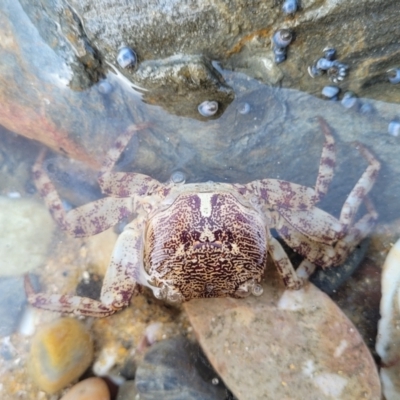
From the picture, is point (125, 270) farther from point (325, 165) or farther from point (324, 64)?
point (324, 64)

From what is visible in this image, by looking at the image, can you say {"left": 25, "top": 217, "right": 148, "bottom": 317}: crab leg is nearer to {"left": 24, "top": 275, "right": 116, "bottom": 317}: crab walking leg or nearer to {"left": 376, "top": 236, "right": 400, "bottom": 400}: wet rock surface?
{"left": 24, "top": 275, "right": 116, "bottom": 317}: crab walking leg

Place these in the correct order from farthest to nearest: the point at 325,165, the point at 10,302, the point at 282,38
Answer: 1. the point at 10,302
2. the point at 325,165
3. the point at 282,38

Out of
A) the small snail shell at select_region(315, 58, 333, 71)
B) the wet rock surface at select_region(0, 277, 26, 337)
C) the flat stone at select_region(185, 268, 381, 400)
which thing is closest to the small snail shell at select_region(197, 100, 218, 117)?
the small snail shell at select_region(315, 58, 333, 71)

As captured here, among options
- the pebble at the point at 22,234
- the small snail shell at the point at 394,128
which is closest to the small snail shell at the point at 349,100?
the small snail shell at the point at 394,128

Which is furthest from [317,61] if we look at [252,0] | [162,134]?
[162,134]

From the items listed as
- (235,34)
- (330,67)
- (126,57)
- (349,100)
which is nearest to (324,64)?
(330,67)

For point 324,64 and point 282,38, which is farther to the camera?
point 324,64

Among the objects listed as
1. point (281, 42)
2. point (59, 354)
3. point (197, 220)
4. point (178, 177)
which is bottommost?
point (59, 354)
